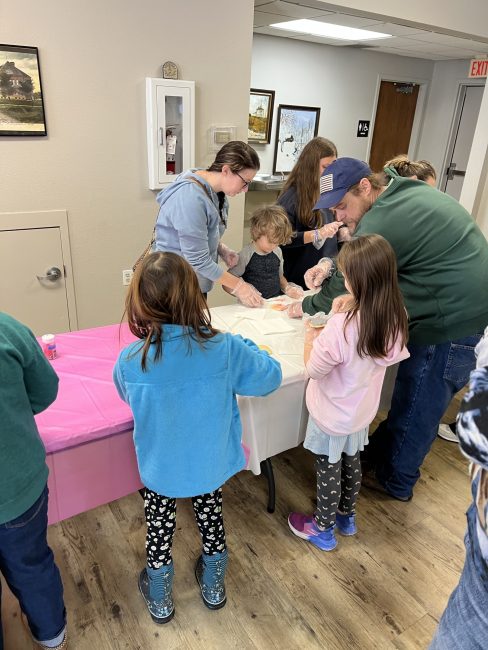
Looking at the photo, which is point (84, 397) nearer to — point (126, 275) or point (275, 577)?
point (275, 577)

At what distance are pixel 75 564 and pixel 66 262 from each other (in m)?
1.76

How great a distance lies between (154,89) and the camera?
2750 mm

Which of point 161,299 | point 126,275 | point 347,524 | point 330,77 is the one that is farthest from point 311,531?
point 330,77

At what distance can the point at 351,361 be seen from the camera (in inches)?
59.8

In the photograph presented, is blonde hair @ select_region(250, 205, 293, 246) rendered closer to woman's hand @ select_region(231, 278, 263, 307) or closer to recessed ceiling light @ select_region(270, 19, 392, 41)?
woman's hand @ select_region(231, 278, 263, 307)

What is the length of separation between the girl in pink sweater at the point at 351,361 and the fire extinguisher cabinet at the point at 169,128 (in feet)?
5.71

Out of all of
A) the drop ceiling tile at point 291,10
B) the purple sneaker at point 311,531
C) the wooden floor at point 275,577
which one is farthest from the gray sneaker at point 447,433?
the drop ceiling tile at point 291,10

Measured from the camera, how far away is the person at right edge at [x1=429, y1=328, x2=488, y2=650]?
661 mm

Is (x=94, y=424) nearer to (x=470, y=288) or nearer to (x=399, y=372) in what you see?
(x=399, y=372)

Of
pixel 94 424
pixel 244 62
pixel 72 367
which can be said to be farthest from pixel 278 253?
pixel 244 62

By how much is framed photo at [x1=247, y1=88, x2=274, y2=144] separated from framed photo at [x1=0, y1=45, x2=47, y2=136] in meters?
3.04

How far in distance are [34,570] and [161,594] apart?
1.54 feet

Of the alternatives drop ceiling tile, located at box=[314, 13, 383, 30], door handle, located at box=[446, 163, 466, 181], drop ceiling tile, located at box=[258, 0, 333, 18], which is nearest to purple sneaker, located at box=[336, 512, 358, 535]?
drop ceiling tile, located at box=[258, 0, 333, 18]

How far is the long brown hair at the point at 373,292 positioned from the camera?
4.76ft
